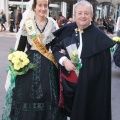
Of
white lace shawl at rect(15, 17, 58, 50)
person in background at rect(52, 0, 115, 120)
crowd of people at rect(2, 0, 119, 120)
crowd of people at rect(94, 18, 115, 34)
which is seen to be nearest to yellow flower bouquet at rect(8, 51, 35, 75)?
crowd of people at rect(2, 0, 119, 120)

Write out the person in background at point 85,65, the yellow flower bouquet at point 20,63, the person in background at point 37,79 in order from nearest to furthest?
1. the person in background at point 85,65
2. the yellow flower bouquet at point 20,63
3. the person in background at point 37,79

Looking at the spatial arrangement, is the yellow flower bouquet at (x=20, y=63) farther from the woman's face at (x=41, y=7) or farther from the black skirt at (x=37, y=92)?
the woman's face at (x=41, y=7)

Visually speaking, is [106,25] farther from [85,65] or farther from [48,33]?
[85,65]

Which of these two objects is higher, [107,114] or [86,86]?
[86,86]

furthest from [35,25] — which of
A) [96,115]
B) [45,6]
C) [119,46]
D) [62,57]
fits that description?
[119,46]

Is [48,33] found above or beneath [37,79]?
above

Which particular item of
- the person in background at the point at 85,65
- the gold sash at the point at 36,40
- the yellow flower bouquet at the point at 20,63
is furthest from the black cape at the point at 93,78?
the yellow flower bouquet at the point at 20,63

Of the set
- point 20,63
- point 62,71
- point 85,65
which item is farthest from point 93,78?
point 20,63

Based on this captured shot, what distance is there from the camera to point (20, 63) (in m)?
2.47

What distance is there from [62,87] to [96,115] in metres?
0.43

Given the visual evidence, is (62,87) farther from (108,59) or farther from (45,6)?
(45,6)

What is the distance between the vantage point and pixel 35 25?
2602 millimetres

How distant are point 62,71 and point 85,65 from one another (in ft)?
0.96

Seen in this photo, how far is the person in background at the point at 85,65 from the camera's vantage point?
2.22 metres
